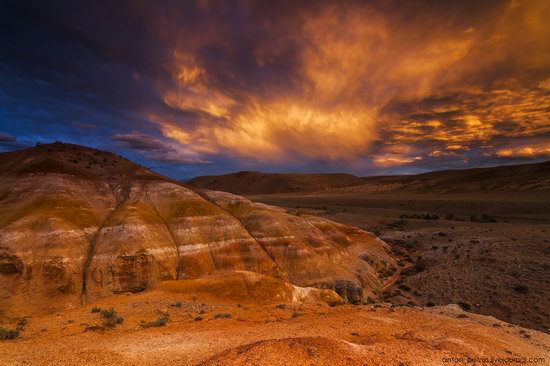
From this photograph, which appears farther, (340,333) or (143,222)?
(143,222)

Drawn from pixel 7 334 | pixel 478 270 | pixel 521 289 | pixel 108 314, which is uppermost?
pixel 7 334

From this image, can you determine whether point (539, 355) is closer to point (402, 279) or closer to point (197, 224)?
point (402, 279)

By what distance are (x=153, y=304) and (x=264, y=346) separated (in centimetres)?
1046

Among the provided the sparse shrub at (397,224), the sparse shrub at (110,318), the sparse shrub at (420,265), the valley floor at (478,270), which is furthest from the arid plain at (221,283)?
the sparse shrub at (397,224)

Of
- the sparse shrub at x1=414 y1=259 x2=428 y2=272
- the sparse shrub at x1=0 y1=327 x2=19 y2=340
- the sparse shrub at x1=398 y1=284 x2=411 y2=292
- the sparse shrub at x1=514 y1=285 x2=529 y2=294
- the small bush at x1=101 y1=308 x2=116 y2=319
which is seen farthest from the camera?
the sparse shrub at x1=414 y1=259 x2=428 y2=272

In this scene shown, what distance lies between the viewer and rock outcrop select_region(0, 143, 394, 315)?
20.3 meters

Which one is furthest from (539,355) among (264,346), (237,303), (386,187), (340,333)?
(386,187)

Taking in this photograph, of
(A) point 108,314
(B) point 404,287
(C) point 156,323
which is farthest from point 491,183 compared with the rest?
(A) point 108,314

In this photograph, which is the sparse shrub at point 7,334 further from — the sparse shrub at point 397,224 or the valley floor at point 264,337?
the sparse shrub at point 397,224

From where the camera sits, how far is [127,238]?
932 inches

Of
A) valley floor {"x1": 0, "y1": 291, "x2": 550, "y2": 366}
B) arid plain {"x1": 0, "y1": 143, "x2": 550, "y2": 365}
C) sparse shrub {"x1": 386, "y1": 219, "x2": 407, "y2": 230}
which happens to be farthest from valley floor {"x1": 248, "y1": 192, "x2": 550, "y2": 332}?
valley floor {"x1": 0, "y1": 291, "x2": 550, "y2": 366}

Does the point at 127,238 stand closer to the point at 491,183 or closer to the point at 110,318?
the point at 110,318

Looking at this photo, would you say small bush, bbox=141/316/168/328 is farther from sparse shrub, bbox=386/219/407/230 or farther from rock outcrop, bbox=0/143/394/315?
sparse shrub, bbox=386/219/407/230

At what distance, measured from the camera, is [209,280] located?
Answer: 70.9 feet
